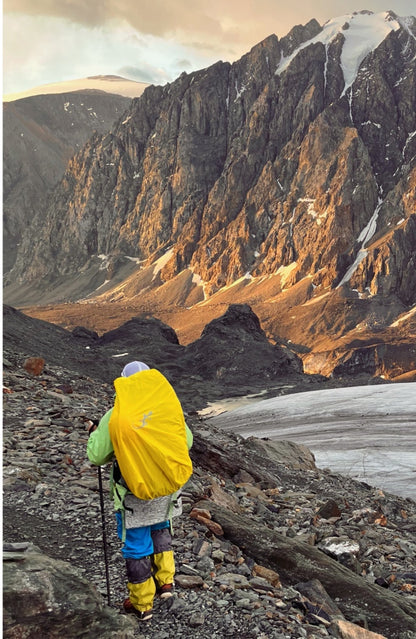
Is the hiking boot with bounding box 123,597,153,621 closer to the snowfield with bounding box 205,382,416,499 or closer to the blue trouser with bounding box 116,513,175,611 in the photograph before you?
the blue trouser with bounding box 116,513,175,611

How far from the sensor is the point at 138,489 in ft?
14.9

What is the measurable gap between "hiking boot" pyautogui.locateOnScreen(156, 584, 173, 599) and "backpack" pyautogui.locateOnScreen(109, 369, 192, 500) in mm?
876

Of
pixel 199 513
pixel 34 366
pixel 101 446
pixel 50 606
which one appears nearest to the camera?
pixel 50 606

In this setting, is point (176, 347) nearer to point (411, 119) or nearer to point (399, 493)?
point (399, 493)

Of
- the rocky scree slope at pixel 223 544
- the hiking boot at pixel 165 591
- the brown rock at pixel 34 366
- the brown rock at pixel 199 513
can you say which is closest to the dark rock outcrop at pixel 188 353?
the brown rock at pixel 34 366

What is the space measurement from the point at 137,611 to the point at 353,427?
67.4 ft

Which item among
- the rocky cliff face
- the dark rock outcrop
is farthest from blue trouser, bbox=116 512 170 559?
the rocky cliff face

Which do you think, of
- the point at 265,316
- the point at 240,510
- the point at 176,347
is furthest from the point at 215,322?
the point at 240,510

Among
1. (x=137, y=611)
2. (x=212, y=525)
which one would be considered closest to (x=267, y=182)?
(x=212, y=525)

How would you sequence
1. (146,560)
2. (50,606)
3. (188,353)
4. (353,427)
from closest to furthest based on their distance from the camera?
1. (50,606)
2. (146,560)
3. (353,427)
4. (188,353)

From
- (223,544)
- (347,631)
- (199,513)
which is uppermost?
(199,513)

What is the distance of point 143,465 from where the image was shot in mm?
4535

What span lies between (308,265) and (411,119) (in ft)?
170

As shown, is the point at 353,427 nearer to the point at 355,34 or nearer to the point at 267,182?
the point at 267,182
